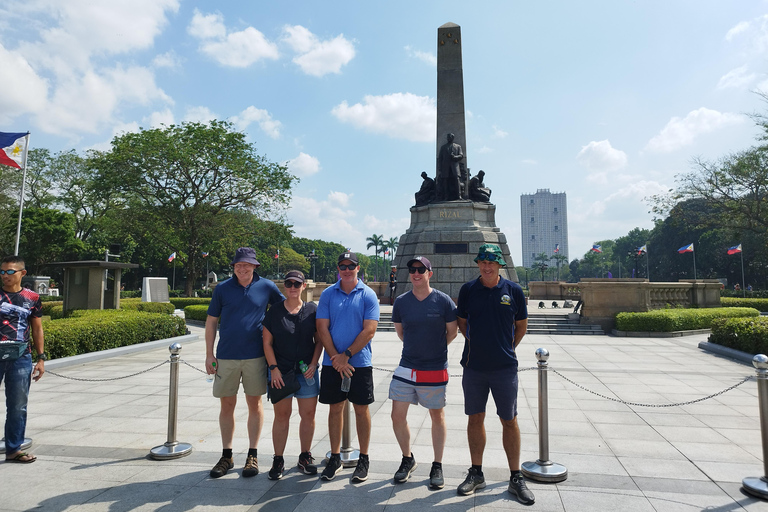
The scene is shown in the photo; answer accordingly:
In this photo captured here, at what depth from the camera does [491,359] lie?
3723 millimetres

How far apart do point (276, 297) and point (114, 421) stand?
3.18m

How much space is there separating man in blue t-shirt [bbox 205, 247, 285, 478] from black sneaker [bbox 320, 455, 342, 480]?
63cm

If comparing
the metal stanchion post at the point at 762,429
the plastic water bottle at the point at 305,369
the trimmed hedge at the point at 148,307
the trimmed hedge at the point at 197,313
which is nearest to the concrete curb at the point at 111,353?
the trimmed hedge at the point at 197,313

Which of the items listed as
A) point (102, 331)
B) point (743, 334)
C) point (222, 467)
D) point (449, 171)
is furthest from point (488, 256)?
point (449, 171)

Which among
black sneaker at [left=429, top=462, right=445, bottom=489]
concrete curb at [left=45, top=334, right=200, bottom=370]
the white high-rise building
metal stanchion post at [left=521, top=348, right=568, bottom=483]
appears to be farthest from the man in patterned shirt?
the white high-rise building

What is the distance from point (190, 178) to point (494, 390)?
90.4 ft

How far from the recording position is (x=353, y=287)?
4113 millimetres

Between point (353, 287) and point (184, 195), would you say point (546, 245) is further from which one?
point (353, 287)

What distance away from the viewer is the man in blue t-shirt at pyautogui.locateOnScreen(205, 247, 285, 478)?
4113mm

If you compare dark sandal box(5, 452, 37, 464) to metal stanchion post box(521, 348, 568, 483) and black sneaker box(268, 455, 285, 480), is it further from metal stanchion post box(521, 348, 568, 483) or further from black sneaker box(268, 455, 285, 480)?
metal stanchion post box(521, 348, 568, 483)

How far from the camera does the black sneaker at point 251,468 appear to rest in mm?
3982

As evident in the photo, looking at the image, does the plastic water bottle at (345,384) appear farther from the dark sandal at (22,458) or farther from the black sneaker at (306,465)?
the dark sandal at (22,458)

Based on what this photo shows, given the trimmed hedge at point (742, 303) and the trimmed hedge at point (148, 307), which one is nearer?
the trimmed hedge at point (148, 307)

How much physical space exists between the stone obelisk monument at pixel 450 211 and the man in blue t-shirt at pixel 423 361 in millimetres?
16125
